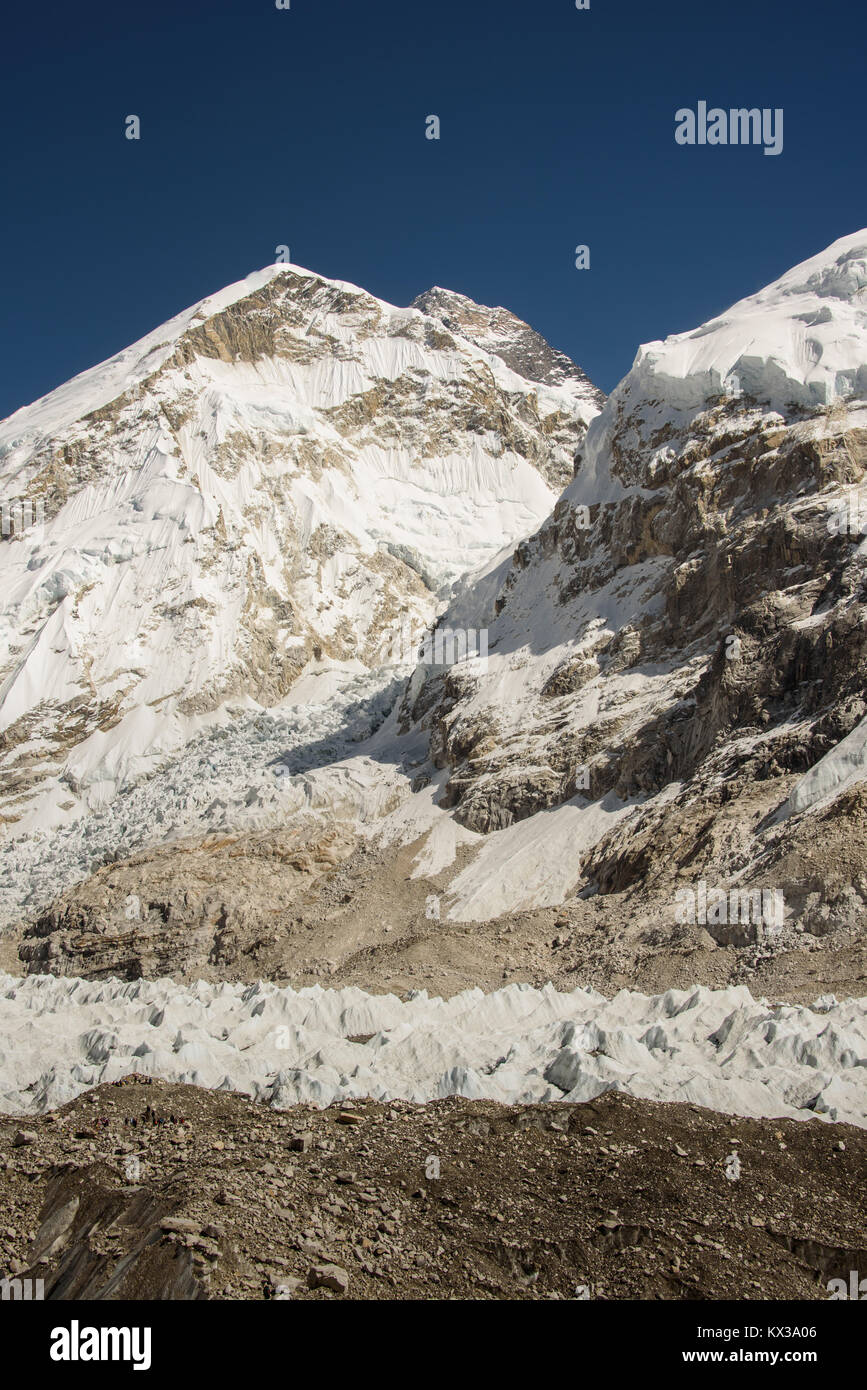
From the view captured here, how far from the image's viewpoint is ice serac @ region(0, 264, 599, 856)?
69.3 m

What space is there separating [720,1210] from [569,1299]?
7.35 feet

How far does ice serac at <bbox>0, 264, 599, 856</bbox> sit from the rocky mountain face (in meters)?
0.69

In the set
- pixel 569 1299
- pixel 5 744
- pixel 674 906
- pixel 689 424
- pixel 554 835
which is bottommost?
pixel 569 1299

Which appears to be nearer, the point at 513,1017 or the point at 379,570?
the point at 513,1017

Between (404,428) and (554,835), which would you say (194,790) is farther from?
(404,428)

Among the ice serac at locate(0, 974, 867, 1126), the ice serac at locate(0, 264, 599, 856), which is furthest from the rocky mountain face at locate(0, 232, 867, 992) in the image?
the ice serac at locate(0, 974, 867, 1126)

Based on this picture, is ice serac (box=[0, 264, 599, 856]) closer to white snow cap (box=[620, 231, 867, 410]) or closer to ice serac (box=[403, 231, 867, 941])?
ice serac (box=[403, 231, 867, 941])

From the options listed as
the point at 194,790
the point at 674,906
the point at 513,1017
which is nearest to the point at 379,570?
the point at 194,790

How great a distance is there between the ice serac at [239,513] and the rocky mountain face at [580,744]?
69cm

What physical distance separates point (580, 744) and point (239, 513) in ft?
170

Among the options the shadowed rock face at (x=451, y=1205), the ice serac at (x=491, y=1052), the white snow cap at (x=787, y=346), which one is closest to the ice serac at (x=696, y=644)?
the white snow cap at (x=787, y=346)

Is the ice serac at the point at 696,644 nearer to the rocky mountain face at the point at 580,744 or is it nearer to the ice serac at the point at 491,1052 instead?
the rocky mountain face at the point at 580,744

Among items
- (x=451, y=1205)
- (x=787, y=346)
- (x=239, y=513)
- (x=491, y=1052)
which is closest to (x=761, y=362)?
(x=787, y=346)

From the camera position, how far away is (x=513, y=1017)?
65.1 feet
